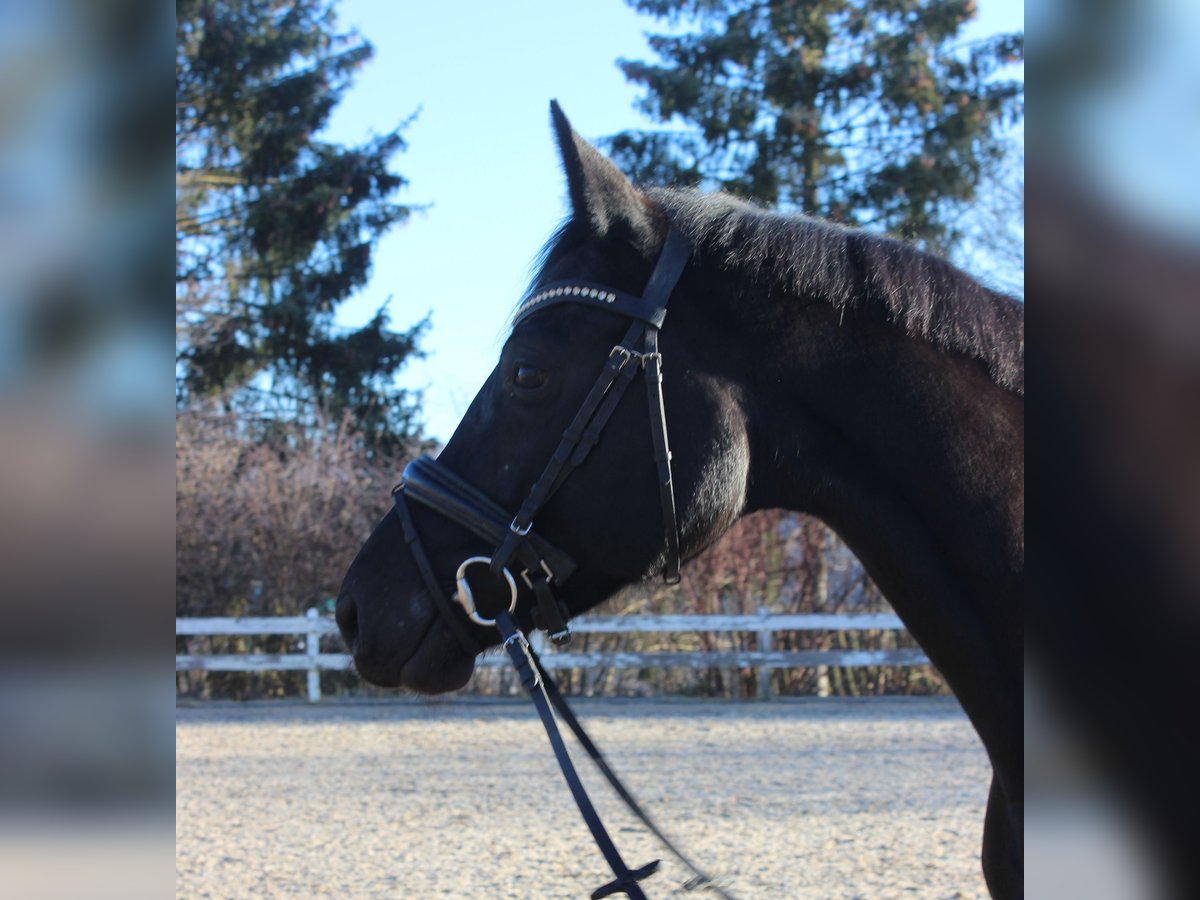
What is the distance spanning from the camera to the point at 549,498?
213 centimetres

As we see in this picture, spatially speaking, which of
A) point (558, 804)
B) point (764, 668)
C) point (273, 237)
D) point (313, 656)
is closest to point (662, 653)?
point (764, 668)

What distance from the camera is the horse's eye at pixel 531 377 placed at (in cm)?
216

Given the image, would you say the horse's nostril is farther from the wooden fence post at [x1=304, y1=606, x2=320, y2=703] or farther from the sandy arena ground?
the wooden fence post at [x1=304, y1=606, x2=320, y2=703]

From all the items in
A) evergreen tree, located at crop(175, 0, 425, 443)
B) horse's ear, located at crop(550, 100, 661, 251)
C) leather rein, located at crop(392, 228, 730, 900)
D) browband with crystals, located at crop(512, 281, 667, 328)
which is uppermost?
evergreen tree, located at crop(175, 0, 425, 443)

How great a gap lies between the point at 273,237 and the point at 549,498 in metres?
17.6

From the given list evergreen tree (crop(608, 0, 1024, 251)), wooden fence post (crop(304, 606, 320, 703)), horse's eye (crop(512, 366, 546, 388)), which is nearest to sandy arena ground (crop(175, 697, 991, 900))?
wooden fence post (crop(304, 606, 320, 703))

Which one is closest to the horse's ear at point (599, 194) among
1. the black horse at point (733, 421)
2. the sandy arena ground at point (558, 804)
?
the black horse at point (733, 421)

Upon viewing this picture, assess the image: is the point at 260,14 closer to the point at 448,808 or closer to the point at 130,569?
the point at 448,808

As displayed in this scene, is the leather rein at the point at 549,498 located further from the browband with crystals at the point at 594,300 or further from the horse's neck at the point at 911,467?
the horse's neck at the point at 911,467

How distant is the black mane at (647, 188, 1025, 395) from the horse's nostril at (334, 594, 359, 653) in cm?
103

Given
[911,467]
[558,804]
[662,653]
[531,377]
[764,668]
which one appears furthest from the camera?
[662,653]

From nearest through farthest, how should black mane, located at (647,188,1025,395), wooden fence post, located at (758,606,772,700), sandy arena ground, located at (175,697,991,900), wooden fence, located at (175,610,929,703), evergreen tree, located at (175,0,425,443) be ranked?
black mane, located at (647,188,1025,395) → sandy arena ground, located at (175,697,991,900) → wooden fence, located at (175,610,929,703) → wooden fence post, located at (758,606,772,700) → evergreen tree, located at (175,0,425,443)

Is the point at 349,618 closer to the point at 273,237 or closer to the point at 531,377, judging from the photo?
the point at 531,377

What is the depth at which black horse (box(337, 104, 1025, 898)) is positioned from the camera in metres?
2.05
